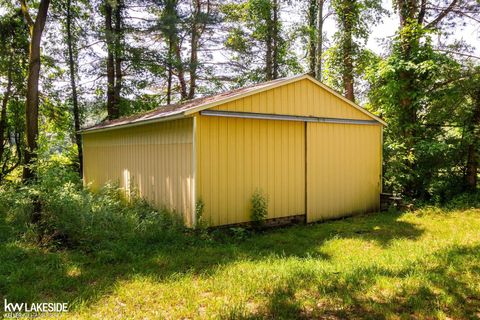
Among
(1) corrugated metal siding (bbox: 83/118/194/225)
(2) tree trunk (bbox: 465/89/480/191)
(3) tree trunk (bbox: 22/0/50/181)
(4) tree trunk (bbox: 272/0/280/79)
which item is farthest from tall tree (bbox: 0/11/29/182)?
(2) tree trunk (bbox: 465/89/480/191)

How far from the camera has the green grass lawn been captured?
3.15 metres

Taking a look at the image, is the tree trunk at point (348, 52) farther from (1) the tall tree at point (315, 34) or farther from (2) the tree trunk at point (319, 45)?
(2) the tree trunk at point (319, 45)

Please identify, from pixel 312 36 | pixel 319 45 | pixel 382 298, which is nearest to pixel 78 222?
pixel 382 298

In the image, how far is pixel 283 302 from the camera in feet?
10.7

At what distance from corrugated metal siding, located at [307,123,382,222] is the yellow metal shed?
2cm

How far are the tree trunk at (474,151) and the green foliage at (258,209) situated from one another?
5943 mm

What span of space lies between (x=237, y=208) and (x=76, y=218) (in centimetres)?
282

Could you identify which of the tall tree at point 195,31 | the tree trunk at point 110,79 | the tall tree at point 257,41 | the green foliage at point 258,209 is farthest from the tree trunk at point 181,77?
→ the green foliage at point 258,209

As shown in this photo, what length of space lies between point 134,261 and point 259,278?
183cm

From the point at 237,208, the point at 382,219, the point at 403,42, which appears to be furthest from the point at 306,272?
the point at 403,42

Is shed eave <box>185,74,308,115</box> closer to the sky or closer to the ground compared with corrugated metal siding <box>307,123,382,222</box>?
closer to the sky

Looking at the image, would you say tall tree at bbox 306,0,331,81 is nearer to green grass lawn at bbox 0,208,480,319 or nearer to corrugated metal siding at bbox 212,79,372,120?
corrugated metal siding at bbox 212,79,372,120

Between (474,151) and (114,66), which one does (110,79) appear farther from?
(474,151)

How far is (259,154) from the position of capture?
6.71 metres
